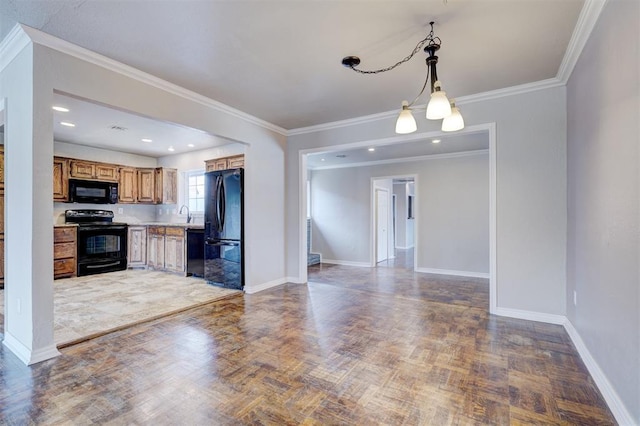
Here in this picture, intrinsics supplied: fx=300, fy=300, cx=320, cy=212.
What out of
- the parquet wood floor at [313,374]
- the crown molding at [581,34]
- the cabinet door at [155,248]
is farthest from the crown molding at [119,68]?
the crown molding at [581,34]

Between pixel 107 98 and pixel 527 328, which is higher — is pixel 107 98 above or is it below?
above

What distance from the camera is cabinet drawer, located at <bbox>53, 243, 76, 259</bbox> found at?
211 inches

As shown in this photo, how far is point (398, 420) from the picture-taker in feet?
5.80

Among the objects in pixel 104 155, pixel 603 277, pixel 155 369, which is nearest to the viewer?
pixel 603 277

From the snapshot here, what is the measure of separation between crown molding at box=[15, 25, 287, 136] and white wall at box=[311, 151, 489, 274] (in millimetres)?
3716

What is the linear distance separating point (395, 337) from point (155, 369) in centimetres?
212

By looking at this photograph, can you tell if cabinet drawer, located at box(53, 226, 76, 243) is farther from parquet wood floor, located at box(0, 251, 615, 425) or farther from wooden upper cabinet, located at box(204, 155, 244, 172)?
parquet wood floor, located at box(0, 251, 615, 425)

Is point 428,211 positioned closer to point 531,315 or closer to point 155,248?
point 531,315

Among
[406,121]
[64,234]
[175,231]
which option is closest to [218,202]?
[175,231]

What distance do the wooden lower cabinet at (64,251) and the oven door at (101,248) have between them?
88 millimetres

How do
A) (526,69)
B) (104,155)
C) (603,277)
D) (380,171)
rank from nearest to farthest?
1. (603,277)
2. (526,69)
3. (104,155)
4. (380,171)

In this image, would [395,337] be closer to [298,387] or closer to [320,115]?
[298,387]

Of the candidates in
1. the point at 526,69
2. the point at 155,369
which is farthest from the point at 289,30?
the point at 155,369

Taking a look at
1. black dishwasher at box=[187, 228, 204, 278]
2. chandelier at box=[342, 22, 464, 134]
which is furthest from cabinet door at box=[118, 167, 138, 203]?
chandelier at box=[342, 22, 464, 134]
